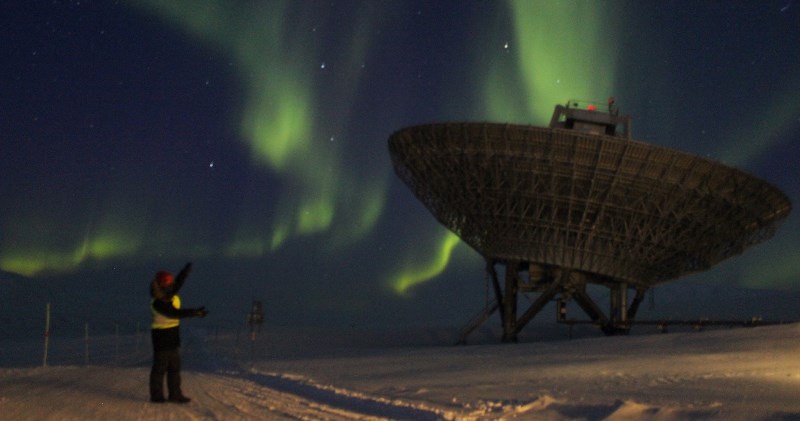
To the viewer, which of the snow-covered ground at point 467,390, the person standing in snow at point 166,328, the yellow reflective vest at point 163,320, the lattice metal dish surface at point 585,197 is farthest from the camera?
the lattice metal dish surface at point 585,197

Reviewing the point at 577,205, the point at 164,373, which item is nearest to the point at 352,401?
the point at 164,373

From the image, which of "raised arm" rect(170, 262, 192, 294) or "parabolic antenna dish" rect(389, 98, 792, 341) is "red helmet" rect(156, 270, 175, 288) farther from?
"parabolic antenna dish" rect(389, 98, 792, 341)

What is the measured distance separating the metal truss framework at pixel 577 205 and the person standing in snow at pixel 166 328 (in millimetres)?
32987

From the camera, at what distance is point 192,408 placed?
455 inches

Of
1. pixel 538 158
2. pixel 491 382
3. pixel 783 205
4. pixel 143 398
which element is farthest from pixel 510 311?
pixel 143 398

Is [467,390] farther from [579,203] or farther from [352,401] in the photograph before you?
[579,203]

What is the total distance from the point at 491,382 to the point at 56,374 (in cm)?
950

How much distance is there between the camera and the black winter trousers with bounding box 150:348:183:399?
12.0 metres

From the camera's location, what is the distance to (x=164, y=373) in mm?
12109

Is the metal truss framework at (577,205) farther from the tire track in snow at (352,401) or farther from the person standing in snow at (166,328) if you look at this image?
the person standing in snow at (166,328)

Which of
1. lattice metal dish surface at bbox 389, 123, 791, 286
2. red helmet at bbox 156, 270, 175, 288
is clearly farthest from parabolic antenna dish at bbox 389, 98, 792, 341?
red helmet at bbox 156, 270, 175, 288

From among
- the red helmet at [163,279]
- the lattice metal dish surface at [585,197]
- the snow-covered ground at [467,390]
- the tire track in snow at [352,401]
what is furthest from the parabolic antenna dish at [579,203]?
the red helmet at [163,279]

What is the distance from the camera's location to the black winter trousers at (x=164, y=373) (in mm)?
12047

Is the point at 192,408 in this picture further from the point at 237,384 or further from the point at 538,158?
the point at 538,158
